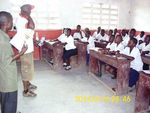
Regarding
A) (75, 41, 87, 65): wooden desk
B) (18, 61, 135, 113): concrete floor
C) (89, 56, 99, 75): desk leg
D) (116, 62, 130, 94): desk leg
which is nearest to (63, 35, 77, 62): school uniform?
(75, 41, 87, 65): wooden desk

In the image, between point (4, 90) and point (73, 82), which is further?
point (73, 82)

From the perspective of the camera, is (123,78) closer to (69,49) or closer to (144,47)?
(144,47)

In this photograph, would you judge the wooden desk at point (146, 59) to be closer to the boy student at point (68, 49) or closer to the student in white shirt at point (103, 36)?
the boy student at point (68, 49)

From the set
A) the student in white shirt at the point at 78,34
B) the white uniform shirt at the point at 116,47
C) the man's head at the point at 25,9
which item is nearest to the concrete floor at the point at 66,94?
the white uniform shirt at the point at 116,47

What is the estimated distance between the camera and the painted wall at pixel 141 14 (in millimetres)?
7272

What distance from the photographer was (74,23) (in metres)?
7.18

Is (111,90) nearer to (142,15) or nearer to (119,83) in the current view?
(119,83)

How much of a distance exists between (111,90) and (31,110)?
158 centimetres

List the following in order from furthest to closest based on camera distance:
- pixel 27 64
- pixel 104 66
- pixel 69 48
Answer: pixel 69 48 < pixel 104 66 < pixel 27 64

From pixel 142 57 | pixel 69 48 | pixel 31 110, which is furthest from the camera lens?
pixel 69 48

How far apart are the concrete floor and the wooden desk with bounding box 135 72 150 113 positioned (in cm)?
24

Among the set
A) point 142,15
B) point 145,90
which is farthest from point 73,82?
point 142,15

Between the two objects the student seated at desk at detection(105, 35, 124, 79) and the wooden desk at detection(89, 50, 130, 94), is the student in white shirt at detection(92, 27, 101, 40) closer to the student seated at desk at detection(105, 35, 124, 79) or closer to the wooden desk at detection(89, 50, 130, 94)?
the student seated at desk at detection(105, 35, 124, 79)

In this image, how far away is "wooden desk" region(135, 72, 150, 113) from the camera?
273cm
